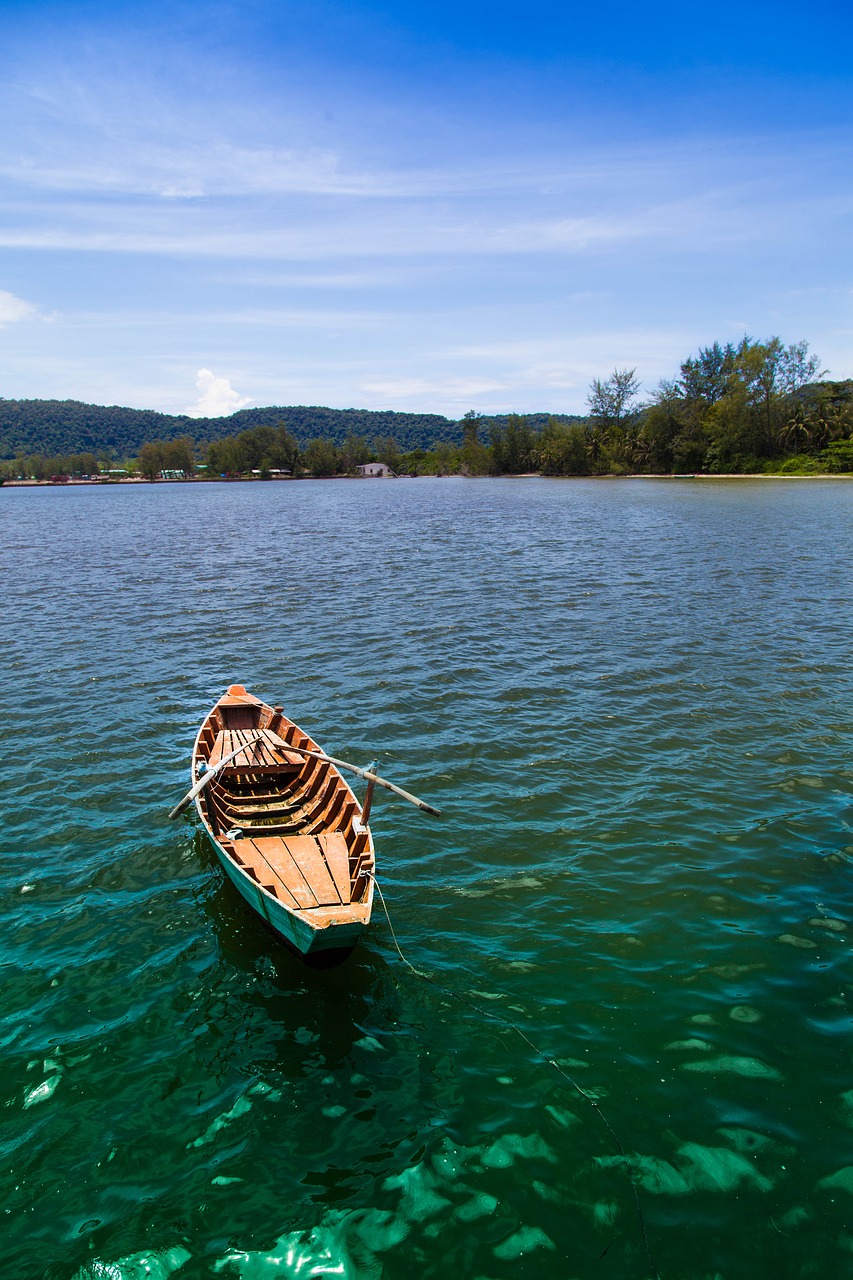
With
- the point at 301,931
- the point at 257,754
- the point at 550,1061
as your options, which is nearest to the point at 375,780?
the point at 301,931

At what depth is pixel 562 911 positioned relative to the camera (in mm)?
10172

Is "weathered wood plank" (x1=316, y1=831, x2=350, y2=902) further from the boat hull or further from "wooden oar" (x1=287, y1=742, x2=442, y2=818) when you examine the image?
"wooden oar" (x1=287, y1=742, x2=442, y2=818)

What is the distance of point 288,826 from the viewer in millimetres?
11164

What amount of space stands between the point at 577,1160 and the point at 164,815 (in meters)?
9.16

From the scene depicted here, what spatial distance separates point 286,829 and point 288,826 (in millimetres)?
53

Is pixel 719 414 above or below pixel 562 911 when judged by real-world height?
above

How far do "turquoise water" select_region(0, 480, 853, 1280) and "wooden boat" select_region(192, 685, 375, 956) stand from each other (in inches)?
37.4

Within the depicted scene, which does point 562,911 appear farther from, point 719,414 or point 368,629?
point 719,414

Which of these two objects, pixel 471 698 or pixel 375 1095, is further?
pixel 471 698

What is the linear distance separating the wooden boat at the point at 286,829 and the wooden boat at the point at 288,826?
16 mm

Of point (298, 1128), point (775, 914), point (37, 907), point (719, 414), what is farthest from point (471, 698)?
point (719, 414)

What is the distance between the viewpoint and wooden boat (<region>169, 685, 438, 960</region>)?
337 inches

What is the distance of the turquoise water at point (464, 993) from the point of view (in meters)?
6.20

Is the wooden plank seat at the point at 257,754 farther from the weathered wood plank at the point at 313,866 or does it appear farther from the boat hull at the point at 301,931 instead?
the boat hull at the point at 301,931
